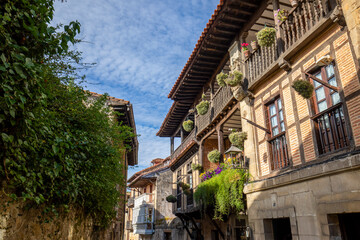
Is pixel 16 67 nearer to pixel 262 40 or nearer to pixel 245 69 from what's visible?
pixel 262 40

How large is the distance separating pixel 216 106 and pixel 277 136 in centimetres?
479

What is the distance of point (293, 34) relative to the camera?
7.14 m

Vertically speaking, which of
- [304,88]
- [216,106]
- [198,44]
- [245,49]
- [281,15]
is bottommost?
[304,88]

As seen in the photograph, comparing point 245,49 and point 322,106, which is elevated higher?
point 245,49

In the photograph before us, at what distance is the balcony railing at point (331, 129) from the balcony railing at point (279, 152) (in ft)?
3.99

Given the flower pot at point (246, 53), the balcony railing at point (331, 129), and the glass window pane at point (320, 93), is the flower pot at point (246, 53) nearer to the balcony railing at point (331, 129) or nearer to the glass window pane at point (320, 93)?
the glass window pane at point (320, 93)

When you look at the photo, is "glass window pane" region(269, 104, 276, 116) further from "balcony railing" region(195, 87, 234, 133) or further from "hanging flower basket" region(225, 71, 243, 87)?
"balcony railing" region(195, 87, 234, 133)

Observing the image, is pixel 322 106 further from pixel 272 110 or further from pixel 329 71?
pixel 272 110

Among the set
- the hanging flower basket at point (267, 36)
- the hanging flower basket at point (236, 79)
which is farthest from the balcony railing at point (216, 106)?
→ the hanging flower basket at point (267, 36)

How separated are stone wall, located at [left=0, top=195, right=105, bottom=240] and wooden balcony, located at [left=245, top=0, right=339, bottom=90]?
20.7 feet

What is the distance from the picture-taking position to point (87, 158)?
599 cm

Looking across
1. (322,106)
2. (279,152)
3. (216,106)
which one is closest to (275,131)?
(279,152)

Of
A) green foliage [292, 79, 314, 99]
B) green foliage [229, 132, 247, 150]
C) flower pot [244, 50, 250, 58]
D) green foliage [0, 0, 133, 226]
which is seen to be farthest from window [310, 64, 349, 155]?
green foliage [0, 0, 133, 226]

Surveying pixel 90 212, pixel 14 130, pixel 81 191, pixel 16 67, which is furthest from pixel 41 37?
pixel 90 212
